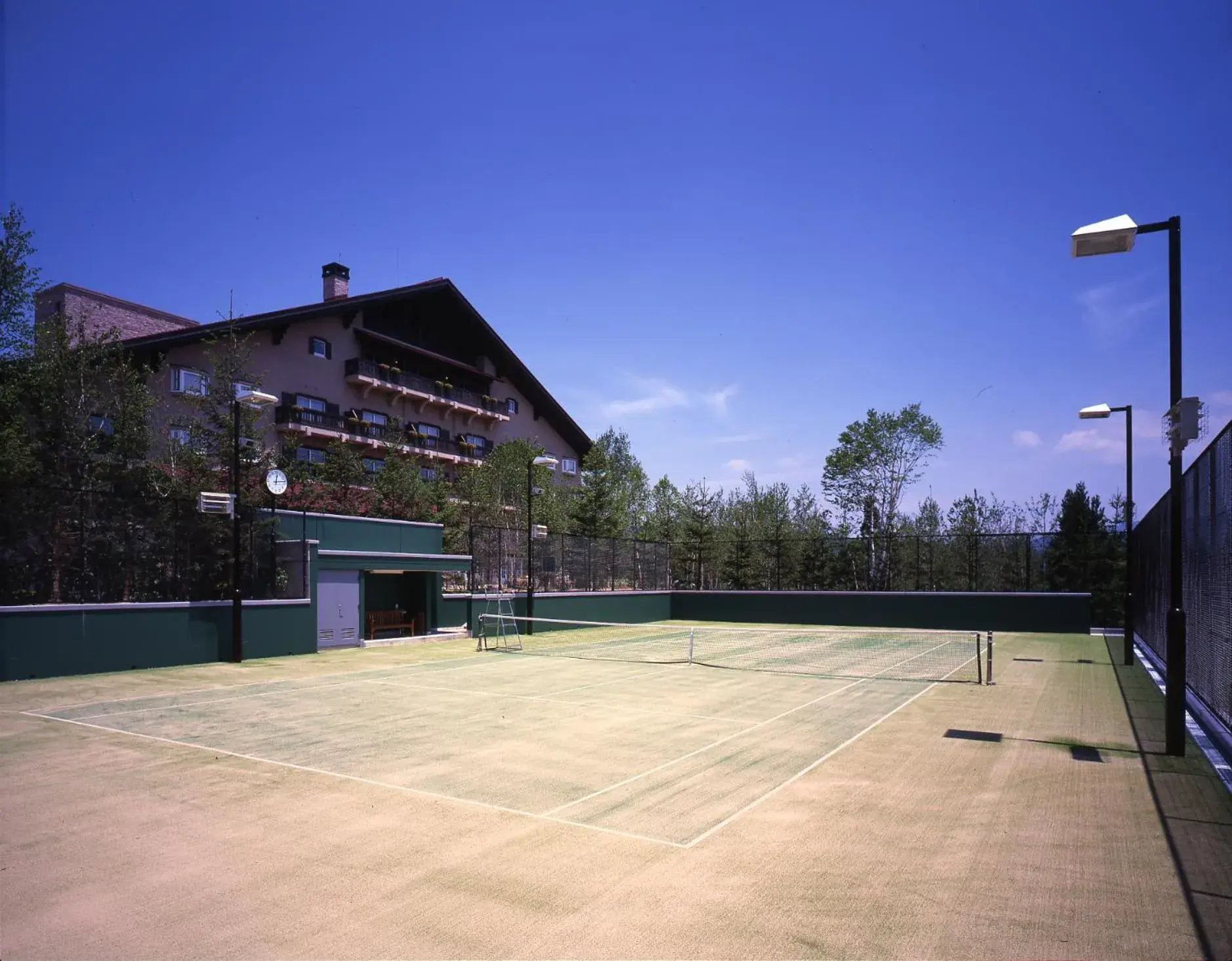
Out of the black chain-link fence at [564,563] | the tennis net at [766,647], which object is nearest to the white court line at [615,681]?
the tennis net at [766,647]

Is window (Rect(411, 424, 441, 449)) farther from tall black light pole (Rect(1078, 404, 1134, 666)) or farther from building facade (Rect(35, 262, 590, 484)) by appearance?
tall black light pole (Rect(1078, 404, 1134, 666))

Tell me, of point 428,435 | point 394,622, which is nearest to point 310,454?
point 428,435

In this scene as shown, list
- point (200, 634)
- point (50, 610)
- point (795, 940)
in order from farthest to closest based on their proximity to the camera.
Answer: point (200, 634) < point (50, 610) < point (795, 940)

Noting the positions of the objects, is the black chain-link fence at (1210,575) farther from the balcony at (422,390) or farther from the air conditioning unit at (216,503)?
the balcony at (422,390)

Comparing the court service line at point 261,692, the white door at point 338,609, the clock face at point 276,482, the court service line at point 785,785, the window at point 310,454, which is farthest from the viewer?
the window at point 310,454

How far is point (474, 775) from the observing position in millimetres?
8672

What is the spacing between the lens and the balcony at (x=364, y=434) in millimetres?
39250

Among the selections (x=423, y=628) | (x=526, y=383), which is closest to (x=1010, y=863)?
(x=423, y=628)

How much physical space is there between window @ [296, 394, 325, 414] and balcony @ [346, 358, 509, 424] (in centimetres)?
217

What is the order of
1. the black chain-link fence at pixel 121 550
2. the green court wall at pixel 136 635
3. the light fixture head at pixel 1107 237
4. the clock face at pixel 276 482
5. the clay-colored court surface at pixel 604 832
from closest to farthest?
1. the clay-colored court surface at pixel 604 832
2. the light fixture head at pixel 1107 237
3. the green court wall at pixel 136 635
4. the black chain-link fence at pixel 121 550
5. the clock face at pixel 276 482

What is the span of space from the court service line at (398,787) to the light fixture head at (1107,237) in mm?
7722

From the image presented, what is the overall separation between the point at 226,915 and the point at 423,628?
2249 cm

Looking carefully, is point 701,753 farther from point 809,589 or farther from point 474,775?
point 809,589

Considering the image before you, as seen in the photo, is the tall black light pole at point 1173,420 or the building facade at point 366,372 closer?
the tall black light pole at point 1173,420
